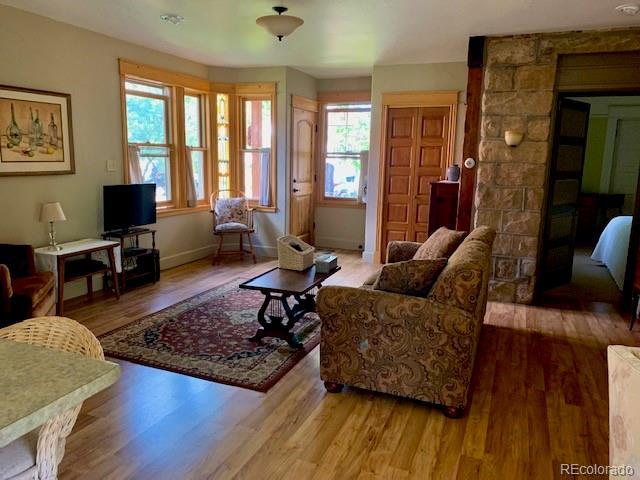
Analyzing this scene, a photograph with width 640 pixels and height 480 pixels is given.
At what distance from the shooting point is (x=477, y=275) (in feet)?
7.97

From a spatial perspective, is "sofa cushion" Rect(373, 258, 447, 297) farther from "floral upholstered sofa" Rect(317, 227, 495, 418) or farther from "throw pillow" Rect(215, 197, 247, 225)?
"throw pillow" Rect(215, 197, 247, 225)

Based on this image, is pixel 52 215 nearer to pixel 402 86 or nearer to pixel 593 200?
pixel 402 86

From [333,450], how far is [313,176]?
539 cm

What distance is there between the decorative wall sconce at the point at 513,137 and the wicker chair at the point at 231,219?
3.29 m

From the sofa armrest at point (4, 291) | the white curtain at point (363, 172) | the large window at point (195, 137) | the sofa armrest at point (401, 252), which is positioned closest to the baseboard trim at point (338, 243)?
the white curtain at point (363, 172)

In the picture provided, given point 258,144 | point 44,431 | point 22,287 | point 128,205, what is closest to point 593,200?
point 258,144

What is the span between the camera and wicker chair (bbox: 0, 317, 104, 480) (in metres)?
1.06

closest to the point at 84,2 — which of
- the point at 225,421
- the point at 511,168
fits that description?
the point at 225,421

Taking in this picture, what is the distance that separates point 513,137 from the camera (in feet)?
Answer: 14.3

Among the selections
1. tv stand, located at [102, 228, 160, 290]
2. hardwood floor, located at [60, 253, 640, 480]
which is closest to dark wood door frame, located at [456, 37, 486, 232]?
hardwood floor, located at [60, 253, 640, 480]

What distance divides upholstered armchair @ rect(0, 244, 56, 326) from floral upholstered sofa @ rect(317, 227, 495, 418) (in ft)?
6.87

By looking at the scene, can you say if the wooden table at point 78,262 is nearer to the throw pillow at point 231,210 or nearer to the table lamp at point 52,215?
the table lamp at point 52,215

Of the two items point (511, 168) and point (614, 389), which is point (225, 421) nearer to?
point (614, 389)

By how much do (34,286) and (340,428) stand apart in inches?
97.3
